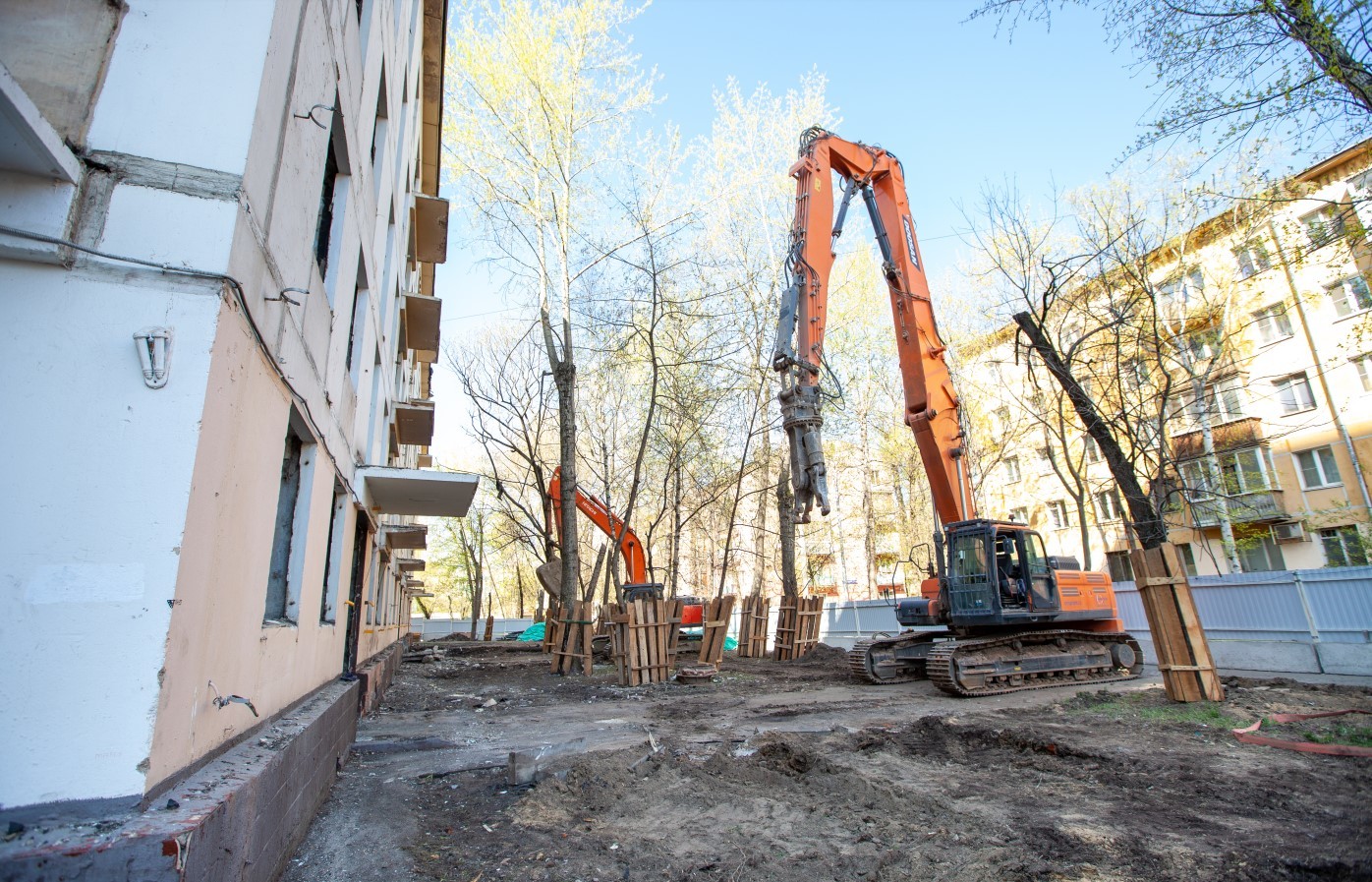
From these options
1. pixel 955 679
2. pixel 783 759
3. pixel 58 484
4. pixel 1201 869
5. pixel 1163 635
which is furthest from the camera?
pixel 955 679

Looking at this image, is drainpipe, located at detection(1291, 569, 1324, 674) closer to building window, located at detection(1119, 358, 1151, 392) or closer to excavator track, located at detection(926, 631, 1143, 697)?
excavator track, located at detection(926, 631, 1143, 697)

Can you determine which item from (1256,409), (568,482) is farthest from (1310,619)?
(1256,409)

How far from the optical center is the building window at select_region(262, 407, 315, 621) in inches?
213

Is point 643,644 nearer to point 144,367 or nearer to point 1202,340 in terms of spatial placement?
point 144,367

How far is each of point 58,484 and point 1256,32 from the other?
997cm

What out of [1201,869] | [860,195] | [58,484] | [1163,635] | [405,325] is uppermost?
[860,195]

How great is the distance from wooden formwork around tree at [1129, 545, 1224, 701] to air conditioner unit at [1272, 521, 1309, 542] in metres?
21.4

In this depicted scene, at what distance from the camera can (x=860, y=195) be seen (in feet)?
43.2

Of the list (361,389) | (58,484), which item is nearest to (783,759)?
(58,484)

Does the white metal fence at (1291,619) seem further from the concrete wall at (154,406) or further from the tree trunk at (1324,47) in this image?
the concrete wall at (154,406)

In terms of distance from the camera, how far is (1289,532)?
24.7 meters

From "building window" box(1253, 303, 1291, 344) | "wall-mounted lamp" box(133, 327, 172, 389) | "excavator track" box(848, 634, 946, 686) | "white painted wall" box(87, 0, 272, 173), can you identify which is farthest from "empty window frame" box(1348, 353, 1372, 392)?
"wall-mounted lamp" box(133, 327, 172, 389)

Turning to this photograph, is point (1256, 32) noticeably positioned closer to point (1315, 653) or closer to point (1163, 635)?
point (1163, 635)

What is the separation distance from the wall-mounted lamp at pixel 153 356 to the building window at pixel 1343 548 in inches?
1170
